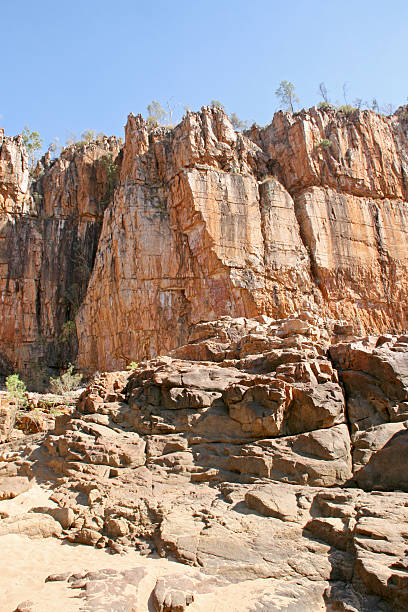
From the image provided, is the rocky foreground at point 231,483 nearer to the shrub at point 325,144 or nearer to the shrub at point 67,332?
the shrub at point 67,332

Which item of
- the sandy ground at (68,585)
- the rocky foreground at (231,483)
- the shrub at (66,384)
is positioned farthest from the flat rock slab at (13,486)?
the shrub at (66,384)

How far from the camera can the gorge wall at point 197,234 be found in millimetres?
28078

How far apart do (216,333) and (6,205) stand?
76.9ft

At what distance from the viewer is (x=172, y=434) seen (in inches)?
512

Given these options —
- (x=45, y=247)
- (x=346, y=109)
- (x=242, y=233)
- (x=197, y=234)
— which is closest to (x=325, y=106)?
(x=346, y=109)

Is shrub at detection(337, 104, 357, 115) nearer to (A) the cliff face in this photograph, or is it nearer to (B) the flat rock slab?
(A) the cliff face

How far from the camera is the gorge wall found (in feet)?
92.1

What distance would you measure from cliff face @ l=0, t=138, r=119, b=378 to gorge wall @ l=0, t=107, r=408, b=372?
0.28ft

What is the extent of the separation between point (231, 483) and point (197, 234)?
19234mm

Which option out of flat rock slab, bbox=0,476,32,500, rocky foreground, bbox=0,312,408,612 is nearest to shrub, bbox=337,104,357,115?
rocky foreground, bbox=0,312,408,612

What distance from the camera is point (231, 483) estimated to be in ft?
36.7

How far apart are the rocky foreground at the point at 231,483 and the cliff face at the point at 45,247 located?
17.4 metres

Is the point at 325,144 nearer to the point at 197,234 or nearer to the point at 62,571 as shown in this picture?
the point at 197,234

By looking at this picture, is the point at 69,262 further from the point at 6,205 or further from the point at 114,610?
the point at 114,610
